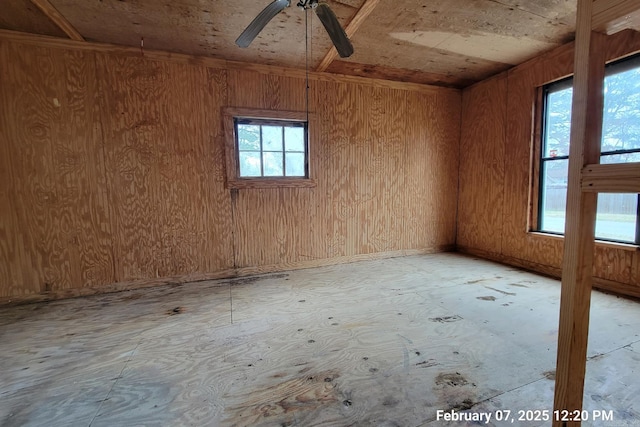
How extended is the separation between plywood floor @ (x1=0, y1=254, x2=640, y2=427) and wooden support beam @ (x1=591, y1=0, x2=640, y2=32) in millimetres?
1542

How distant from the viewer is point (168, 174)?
3156mm

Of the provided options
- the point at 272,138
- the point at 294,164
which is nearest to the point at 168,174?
the point at 272,138

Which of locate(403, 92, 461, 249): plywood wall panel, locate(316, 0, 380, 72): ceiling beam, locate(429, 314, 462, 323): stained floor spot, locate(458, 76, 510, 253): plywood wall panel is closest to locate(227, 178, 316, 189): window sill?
locate(316, 0, 380, 72): ceiling beam

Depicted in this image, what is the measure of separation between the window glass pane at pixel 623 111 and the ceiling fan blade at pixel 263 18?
117 inches

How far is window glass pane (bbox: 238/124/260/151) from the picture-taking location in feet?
11.3

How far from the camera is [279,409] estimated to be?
135 cm

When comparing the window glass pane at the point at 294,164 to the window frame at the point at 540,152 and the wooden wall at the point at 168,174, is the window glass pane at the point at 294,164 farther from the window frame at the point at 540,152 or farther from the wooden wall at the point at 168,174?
the window frame at the point at 540,152

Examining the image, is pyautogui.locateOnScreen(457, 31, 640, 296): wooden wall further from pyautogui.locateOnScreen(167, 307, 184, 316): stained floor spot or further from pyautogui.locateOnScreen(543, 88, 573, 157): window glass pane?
pyautogui.locateOnScreen(167, 307, 184, 316): stained floor spot

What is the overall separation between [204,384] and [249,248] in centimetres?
208

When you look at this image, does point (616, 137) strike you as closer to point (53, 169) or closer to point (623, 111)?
point (623, 111)

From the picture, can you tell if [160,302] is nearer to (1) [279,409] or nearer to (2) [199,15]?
(1) [279,409]

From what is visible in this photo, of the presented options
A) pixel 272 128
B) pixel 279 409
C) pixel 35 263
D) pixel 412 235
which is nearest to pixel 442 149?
pixel 412 235

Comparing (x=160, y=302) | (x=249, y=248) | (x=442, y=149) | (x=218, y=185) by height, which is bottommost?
(x=160, y=302)

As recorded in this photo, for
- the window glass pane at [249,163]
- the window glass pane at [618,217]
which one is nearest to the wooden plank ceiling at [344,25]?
the window glass pane at [249,163]
